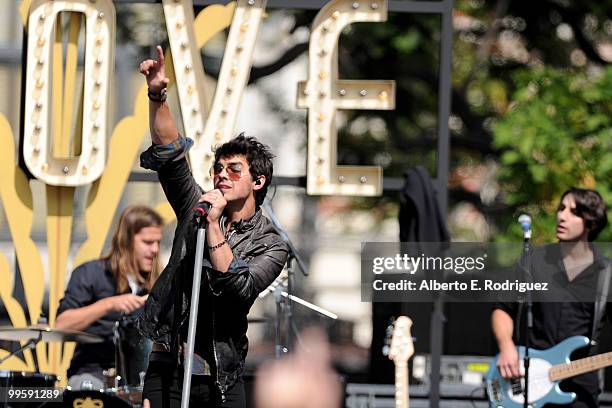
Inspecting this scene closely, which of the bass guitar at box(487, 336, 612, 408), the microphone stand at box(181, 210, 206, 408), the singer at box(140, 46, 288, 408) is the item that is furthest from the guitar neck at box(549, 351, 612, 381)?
the microphone stand at box(181, 210, 206, 408)

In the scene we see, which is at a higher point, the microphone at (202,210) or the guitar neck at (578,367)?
the microphone at (202,210)

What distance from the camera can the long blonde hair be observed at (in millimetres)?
8234

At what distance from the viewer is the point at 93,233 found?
30.3 feet

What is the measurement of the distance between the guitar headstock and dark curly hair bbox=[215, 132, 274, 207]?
291cm

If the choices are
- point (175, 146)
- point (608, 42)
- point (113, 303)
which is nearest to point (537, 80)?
point (608, 42)

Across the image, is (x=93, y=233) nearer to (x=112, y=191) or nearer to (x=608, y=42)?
(x=112, y=191)

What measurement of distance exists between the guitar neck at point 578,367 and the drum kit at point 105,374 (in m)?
2.52

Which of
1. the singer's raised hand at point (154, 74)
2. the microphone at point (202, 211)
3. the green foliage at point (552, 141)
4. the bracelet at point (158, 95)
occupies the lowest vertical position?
the microphone at point (202, 211)

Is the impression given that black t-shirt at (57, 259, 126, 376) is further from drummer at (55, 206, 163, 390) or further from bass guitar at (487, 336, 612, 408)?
bass guitar at (487, 336, 612, 408)

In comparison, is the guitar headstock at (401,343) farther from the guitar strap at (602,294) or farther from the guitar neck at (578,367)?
the guitar strap at (602,294)

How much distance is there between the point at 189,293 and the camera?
5.36 meters

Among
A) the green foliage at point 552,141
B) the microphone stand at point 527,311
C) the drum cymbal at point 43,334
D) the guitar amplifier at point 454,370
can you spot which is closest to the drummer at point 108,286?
the drum cymbal at point 43,334

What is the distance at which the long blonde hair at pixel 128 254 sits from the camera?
8.23 m

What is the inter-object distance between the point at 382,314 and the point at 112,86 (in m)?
2.55
